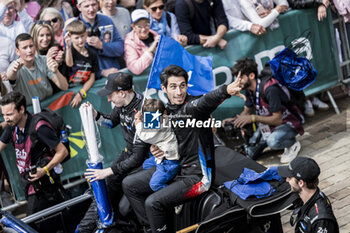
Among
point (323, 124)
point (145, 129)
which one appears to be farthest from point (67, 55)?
point (323, 124)

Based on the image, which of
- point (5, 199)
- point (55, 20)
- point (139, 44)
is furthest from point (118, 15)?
point (5, 199)

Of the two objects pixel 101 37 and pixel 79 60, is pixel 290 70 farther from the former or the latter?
pixel 79 60

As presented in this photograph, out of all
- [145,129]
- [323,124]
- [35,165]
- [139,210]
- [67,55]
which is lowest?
[323,124]

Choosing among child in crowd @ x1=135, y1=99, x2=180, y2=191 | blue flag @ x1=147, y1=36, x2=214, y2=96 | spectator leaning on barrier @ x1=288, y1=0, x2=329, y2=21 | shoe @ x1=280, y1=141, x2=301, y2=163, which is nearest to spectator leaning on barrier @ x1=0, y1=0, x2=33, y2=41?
blue flag @ x1=147, y1=36, x2=214, y2=96

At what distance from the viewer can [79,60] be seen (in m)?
6.84

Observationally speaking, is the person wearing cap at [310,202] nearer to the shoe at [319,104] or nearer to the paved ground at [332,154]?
the paved ground at [332,154]

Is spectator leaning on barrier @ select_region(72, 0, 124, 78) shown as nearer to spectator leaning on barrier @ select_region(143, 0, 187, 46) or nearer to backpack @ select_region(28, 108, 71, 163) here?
spectator leaning on barrier @ select_region(143, 0, 187, 46)

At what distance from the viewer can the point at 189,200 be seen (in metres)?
4.71

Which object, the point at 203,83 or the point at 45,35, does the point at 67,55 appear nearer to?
the point at 45,35

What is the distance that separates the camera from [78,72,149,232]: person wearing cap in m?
5.04

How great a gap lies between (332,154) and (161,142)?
3532 millimetres

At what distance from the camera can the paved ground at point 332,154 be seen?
5.76m

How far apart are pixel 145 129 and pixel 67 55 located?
2.61 metres

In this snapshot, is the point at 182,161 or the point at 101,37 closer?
the point at 182,161
